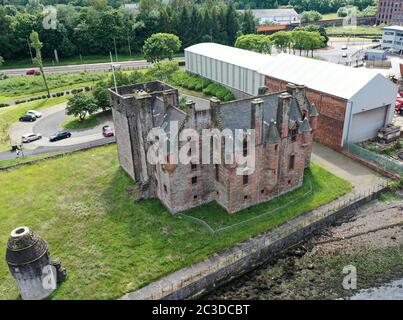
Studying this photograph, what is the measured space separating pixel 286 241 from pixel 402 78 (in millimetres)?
60448

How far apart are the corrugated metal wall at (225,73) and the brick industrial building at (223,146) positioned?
26078mm

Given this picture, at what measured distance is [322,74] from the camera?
55.6m

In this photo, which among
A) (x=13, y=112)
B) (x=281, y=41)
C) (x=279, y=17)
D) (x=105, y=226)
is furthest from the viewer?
(x=279, y=17)

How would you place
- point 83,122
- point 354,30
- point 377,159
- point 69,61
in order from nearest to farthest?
1. point 377,159
2. point 83,122
3. point 69,61
4. point 354,30

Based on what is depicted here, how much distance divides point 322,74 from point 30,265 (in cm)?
4712

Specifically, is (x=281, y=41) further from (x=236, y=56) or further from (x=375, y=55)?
(x=236, y=56)

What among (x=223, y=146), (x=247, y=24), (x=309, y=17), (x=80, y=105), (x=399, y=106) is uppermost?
(x=247, y=24)

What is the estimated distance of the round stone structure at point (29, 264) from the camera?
28286 mm

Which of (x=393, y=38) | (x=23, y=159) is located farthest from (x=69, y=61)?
(x=393, y=38)

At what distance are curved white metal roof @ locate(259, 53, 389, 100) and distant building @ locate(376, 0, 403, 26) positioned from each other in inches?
4691

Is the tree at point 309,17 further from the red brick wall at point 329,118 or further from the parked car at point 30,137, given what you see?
the parked car at point 30,137

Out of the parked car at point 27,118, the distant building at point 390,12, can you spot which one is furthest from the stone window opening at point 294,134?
the distant building at point 390,12

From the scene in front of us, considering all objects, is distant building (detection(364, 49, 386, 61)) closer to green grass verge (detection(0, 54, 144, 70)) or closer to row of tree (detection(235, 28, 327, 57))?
row of tree (detection(235, 28, 327, 57))

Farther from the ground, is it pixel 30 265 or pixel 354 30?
pixel 354 30
